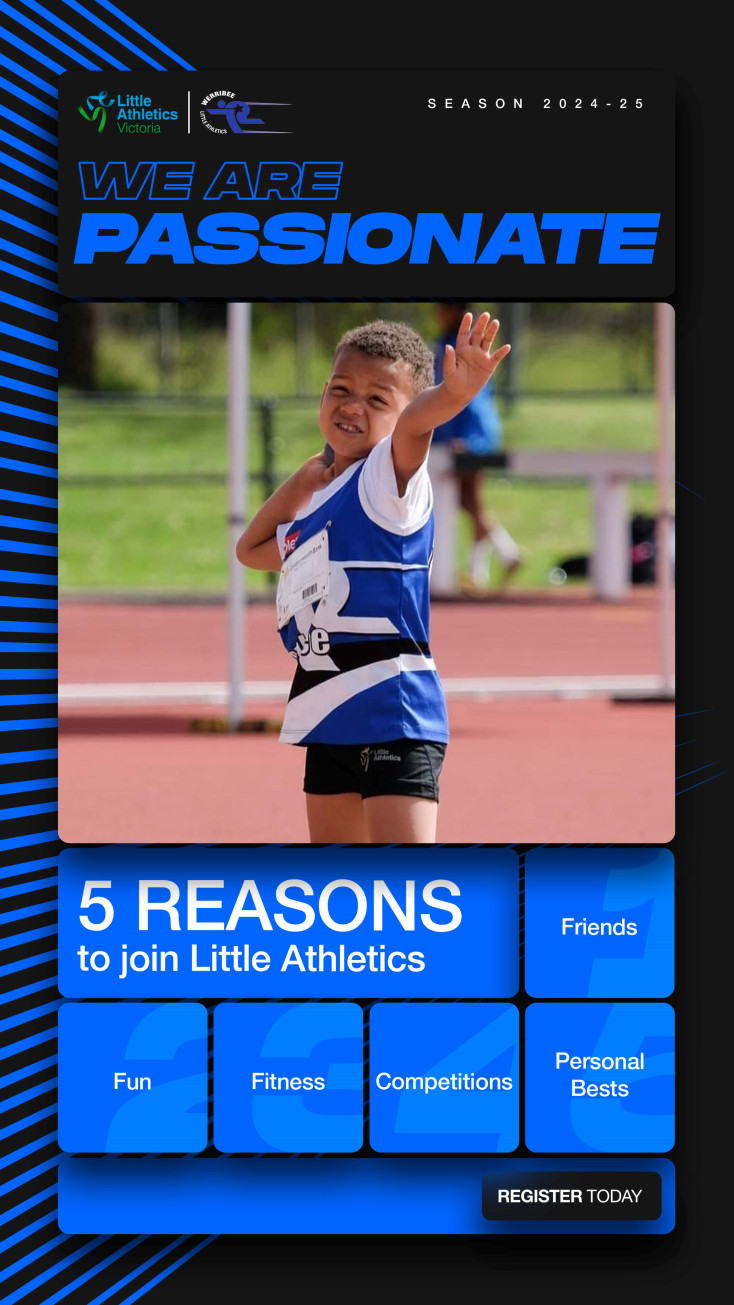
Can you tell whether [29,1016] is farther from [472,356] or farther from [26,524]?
[472,356]

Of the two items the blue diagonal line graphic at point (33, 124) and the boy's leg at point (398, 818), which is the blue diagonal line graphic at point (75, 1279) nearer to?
the boy's leg at point (398, 818)

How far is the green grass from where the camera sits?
49.5ft

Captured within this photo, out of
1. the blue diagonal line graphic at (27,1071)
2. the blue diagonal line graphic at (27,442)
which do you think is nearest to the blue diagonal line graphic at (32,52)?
the blue diagonal line graphic at (27,442)

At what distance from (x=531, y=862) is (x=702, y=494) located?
0.55m

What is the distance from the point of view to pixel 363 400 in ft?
9.62

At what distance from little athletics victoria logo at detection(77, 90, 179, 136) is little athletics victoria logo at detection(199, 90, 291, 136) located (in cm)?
5

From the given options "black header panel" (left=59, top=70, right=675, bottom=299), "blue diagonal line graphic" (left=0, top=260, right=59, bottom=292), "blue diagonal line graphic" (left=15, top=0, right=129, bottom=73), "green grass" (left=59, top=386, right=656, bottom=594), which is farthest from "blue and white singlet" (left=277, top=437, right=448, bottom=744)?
"green grass" (left=59, top=386, right=656, bottom=594)

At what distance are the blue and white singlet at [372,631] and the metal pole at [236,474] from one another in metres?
4.04

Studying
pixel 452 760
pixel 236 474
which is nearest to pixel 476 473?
pixel 236 474

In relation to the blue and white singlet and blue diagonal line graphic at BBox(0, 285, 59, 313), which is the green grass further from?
blue diagonal line graphic at BBox(0, 285, 59, 313)

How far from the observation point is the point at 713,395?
2.14 metres

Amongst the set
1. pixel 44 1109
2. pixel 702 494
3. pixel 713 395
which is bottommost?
pixel 44 1109

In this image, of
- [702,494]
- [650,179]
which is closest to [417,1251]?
[702,494]

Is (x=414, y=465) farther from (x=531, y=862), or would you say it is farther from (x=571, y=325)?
(x=571, y=325)
